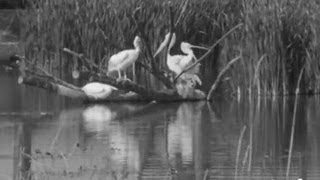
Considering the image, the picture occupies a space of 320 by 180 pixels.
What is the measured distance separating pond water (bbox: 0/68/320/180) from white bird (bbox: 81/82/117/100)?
0.25m

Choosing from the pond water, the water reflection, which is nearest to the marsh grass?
the pond water

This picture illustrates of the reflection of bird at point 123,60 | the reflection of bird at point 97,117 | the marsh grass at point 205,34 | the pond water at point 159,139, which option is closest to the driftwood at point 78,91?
the pond water at point 159,139

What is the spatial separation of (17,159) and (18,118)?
407 centimetres

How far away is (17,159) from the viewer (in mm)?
10289

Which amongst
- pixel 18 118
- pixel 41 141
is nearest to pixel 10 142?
pixel 41 141

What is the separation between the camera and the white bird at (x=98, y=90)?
16.0 meters

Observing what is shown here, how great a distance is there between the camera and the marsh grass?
17125mm

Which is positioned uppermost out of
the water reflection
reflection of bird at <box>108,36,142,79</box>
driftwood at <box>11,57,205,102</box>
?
reflection of bird at <box>108,36,142,79</box>

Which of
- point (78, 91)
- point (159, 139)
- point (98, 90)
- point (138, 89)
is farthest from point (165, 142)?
point (78, 91)

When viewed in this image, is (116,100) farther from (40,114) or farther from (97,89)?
(40,114)

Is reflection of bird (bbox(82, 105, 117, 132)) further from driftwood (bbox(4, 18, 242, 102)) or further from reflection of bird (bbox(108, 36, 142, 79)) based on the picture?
reflection of bird (bbox(108, 36, 142, 79))

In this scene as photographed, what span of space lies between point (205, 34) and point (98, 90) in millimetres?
7059

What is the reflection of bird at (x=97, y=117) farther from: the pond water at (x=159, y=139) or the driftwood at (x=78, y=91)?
the driftwood at (x=78, y=91)

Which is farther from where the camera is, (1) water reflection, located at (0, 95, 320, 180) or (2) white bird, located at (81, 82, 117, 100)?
(2) white bird, located at (81, 82, 117, 100)
